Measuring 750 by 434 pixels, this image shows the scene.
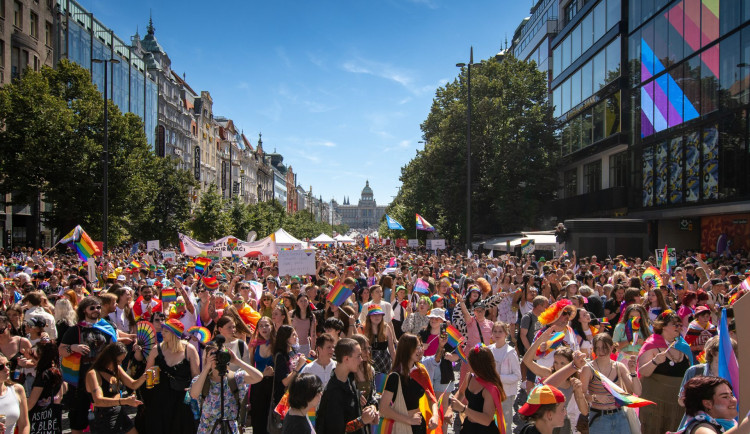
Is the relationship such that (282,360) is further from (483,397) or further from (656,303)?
(656,303)

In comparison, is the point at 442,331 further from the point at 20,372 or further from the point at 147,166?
the point at 147,166

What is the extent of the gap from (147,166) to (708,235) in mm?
30180

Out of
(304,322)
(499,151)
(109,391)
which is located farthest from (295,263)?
(499,151)

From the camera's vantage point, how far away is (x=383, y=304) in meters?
8.64

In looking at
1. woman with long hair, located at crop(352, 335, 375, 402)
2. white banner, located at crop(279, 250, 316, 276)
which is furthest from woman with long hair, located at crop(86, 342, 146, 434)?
white banner, located at crop(279, 250, 316, 276)

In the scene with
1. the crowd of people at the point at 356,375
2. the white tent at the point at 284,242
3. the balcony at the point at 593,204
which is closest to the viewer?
the crowd of people at the point at 356,375

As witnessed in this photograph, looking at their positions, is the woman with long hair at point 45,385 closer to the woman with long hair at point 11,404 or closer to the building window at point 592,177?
the woman with long hair at point 11,404

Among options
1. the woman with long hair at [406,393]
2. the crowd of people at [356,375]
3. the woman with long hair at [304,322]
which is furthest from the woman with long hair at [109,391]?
the woman with long hair at [304,322]

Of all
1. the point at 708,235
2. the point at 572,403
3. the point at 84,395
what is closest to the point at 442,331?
the point at 572,403

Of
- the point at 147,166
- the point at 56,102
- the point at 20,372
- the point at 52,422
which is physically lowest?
the point at 52,422

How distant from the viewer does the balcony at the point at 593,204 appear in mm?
32969

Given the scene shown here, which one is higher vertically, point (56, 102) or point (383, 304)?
point (56, 102)

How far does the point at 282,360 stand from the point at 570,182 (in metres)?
40.4

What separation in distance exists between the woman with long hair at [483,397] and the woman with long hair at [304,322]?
3460 millimetres
